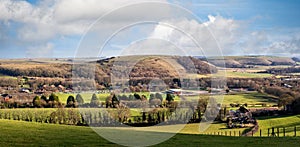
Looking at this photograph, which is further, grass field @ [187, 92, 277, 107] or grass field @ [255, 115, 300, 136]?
grass field @ [187, 92, 277, 107]

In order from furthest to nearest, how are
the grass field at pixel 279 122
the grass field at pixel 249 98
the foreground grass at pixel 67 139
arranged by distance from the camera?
1. the grass field at pixel 249 98
2. the grass field at pixel 279 122
3. the foreground grass at pixel 67 139

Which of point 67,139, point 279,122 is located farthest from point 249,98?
point 67,139

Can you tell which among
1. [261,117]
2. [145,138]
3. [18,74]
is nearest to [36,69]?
[18,74]

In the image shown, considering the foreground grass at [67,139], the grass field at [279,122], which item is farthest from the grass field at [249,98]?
the foreground grass at [67,139]

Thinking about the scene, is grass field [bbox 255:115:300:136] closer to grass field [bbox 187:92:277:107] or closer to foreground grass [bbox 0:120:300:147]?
grass field [bbox 187:92:277:107]

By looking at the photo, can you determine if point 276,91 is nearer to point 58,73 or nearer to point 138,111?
point 138,111

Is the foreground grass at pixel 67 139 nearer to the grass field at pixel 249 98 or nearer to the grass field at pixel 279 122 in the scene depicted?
the grass field at pixel 279 122

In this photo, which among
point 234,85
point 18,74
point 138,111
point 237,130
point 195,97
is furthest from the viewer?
point 18,74

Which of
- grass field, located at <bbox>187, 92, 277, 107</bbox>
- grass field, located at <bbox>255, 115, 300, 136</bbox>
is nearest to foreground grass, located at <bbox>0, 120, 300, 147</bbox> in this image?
grass field, located at <bbox>255, 115, 300, 136</bbox>
